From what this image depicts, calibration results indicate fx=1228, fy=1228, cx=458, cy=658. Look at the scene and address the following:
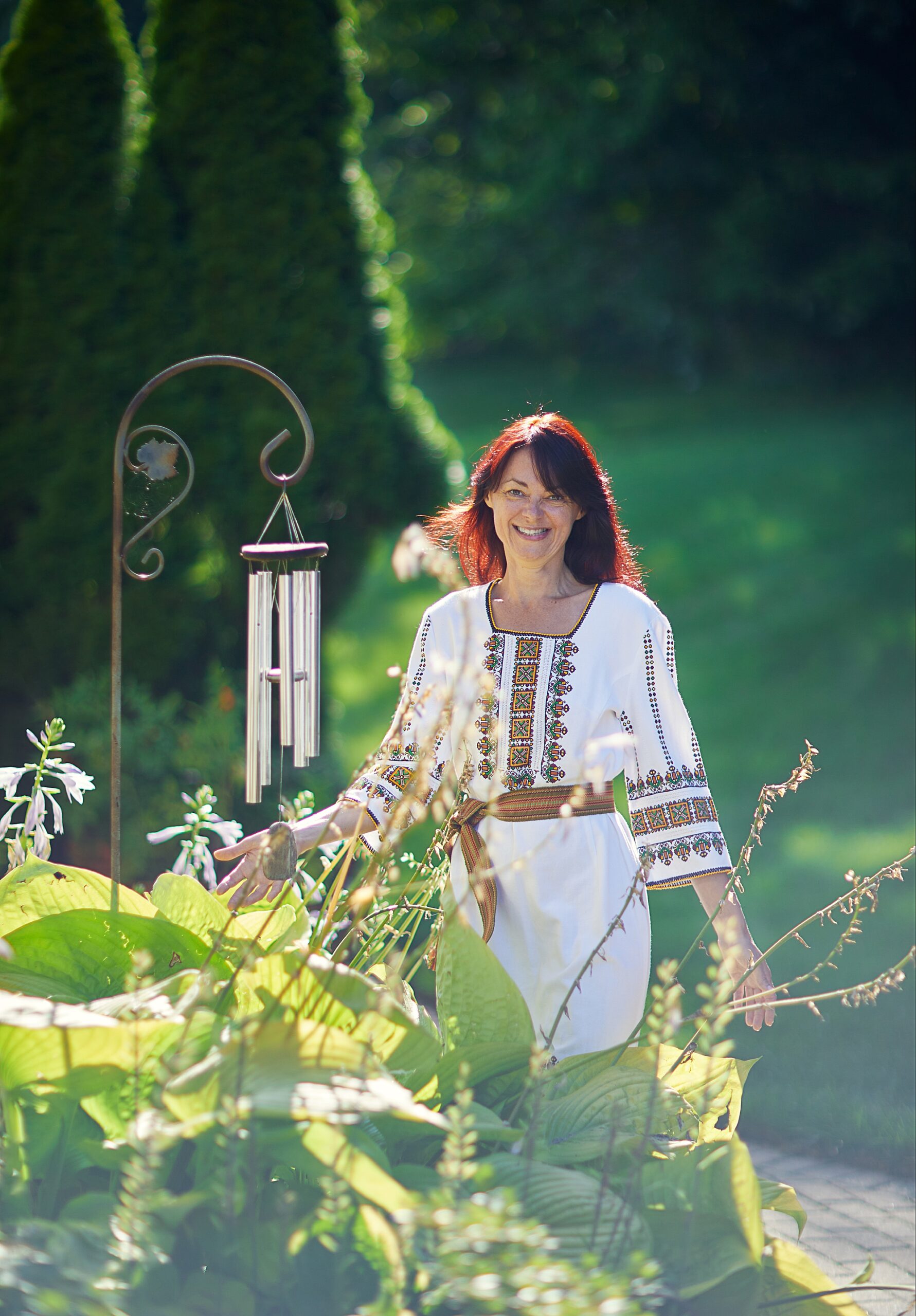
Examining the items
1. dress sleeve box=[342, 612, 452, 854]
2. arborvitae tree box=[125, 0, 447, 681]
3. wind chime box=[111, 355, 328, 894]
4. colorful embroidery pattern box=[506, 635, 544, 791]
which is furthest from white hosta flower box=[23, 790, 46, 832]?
arborvitae tree box=[125, 0, 447, 681]

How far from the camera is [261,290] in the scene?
14.4 feet

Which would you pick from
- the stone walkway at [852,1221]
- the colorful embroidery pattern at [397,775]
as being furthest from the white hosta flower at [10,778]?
the stone walkway at [852,1221]

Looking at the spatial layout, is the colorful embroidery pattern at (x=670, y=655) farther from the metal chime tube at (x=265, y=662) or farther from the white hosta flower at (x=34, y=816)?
the white hosta flower at (x=34, y=816)

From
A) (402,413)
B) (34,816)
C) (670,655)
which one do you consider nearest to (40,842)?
(34,816)

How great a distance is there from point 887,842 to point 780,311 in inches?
411

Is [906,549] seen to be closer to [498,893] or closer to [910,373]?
[910,373]

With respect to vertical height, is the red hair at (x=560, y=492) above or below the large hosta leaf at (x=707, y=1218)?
above

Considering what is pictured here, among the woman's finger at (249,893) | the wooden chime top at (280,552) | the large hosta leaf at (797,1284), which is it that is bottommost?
the large hosta leaf at (797,1284)

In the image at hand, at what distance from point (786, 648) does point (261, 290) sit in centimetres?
484

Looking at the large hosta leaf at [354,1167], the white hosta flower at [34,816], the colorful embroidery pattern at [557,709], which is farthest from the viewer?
the colorful embroidery pattern at [557,709]

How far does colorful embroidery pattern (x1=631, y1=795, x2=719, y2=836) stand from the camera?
1905 mm

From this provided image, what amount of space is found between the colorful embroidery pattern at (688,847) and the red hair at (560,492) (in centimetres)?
48

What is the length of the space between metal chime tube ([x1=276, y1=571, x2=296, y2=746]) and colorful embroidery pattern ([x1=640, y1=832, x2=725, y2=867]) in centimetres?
59

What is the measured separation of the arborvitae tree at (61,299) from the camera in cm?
435
